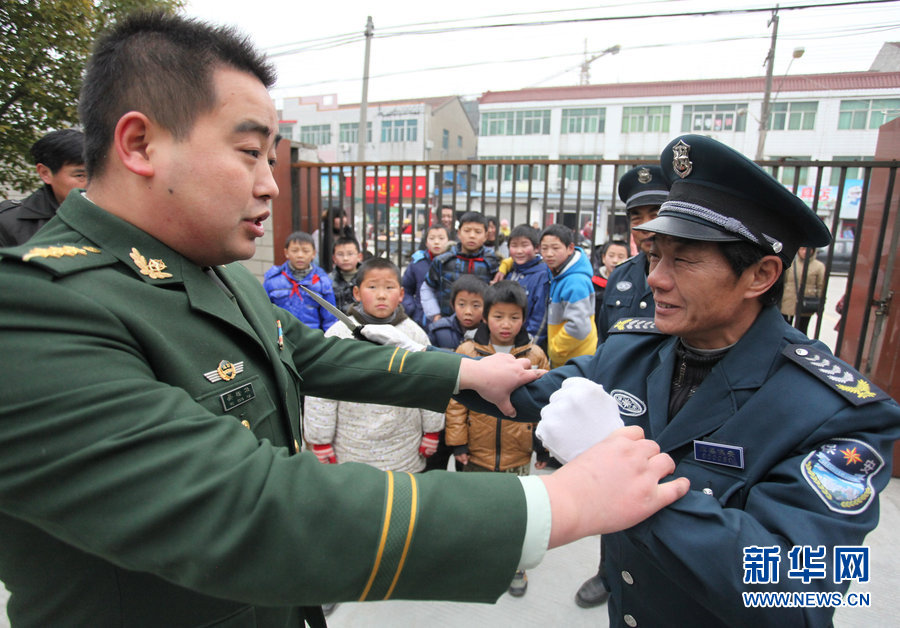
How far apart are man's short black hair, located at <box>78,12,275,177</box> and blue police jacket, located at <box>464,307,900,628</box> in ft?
4.51

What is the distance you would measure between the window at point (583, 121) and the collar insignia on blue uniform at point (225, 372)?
3190 centimetres

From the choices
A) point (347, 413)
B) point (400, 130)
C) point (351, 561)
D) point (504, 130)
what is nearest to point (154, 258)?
point (351, 561)

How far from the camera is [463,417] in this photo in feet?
10.5

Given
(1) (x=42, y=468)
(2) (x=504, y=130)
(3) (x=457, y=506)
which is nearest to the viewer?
(1) (x=42, y=468)

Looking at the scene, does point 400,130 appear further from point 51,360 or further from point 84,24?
point 51,360

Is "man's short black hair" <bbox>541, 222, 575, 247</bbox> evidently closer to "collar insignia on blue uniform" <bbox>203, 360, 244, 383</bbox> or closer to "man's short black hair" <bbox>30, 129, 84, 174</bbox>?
"man's short black hair" <bbox>30, 129, 84, 174</bbox>

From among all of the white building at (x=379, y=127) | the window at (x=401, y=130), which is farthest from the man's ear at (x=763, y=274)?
the window at (x=401, y=130)

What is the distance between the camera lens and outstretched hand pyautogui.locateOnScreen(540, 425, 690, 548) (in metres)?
0.89

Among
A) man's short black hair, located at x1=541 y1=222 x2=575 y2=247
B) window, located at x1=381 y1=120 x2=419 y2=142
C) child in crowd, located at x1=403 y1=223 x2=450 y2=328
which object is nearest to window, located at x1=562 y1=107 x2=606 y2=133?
window, located at x1=381 y1=120 x2=419 y2=142

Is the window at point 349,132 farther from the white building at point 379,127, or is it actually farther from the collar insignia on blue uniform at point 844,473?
the collar insignia on blue uniform at point 844,473

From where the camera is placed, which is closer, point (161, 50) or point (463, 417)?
point (161, 50)

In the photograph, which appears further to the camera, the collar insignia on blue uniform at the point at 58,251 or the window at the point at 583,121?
the window at the point at 583,121

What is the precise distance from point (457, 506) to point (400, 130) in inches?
1483

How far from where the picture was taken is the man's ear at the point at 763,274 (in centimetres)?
142
